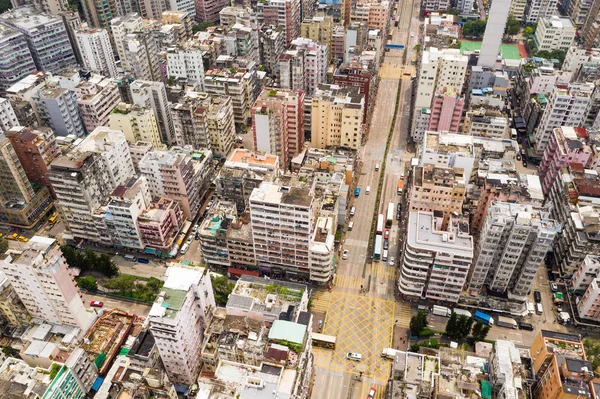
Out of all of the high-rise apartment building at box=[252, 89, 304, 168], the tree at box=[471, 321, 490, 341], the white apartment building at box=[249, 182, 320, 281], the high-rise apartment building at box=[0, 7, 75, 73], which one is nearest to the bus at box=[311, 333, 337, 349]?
the white apartment building at box=[249, 182, 320, 281]

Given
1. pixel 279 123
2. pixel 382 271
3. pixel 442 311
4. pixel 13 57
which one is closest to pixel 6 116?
pixel 13 57

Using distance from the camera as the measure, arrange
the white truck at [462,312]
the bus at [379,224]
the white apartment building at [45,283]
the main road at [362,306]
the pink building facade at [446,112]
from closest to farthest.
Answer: the white apartment building at [45,283], the main road at [362,306], the white truck at [462,312], the bus at [379,224], the pink building facade at [446,112]

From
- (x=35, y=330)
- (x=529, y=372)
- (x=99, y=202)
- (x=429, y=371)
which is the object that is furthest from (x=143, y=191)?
(x=529, y=372)

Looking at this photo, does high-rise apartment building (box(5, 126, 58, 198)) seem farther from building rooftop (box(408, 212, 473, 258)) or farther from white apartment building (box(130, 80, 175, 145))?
building rooftop (box(408, 212, 473, 258))

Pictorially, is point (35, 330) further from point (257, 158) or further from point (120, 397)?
point (257, 158)

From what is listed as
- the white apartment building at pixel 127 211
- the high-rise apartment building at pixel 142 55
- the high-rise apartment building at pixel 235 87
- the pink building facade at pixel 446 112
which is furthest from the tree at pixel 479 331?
the high-rise apartment building at pixel 142 55

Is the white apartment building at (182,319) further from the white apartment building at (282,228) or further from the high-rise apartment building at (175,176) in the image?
the high-rise apartment building at (175,176)
